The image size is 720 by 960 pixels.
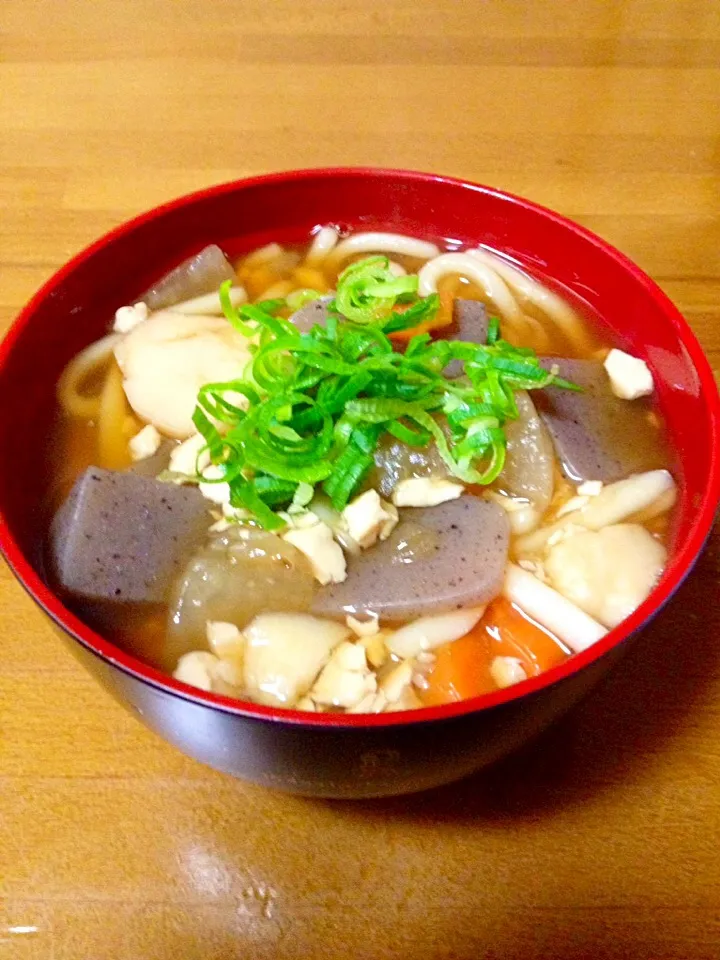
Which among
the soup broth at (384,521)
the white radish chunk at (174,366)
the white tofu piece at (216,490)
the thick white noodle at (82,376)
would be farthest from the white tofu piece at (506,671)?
the thick white noodle at (82,376)

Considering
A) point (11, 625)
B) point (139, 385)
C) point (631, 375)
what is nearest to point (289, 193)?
point (139, 385)

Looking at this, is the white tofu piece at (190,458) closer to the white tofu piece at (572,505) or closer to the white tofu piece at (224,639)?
the white tofu piece at (224,639)

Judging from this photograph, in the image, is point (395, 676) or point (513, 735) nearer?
point (513, 735)

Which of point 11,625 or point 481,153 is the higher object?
point 481,153

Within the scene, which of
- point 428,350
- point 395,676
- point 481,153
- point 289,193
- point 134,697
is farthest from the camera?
point 481,153

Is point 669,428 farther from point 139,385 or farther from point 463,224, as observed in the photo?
point 139,385

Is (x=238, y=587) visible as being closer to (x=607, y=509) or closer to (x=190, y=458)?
(x=190, y=458)

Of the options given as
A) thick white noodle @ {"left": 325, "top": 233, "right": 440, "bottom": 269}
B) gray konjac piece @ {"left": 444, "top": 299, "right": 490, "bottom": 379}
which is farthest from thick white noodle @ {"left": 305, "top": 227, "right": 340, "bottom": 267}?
gray konjac piece @ {"left": 444, "top": 299, "right": 490, "bottom": 379}
